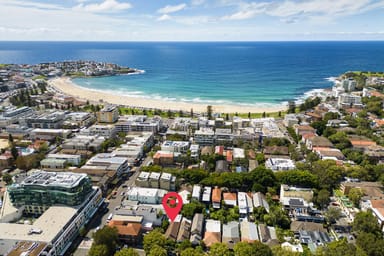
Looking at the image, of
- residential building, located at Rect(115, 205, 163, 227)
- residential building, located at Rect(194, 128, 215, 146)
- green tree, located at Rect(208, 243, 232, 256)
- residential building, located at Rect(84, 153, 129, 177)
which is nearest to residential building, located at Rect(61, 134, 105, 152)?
residential building, located at Rect(84, 153, 129, 177)

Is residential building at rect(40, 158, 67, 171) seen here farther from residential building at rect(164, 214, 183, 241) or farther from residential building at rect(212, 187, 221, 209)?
residential building at rect(212, 187, 221, 209)

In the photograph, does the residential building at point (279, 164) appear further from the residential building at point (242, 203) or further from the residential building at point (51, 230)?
the residential building at point (51, 230)

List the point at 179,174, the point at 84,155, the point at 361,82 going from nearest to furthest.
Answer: the point at 179,174, the point at 84,155, the point at 361,82

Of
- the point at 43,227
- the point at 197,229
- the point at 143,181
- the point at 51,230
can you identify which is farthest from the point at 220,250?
the point at 43,227

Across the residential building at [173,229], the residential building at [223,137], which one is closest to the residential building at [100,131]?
the residential building at [223,137]

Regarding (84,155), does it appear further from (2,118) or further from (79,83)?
(79,83)

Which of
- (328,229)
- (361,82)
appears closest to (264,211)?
(328,229)
